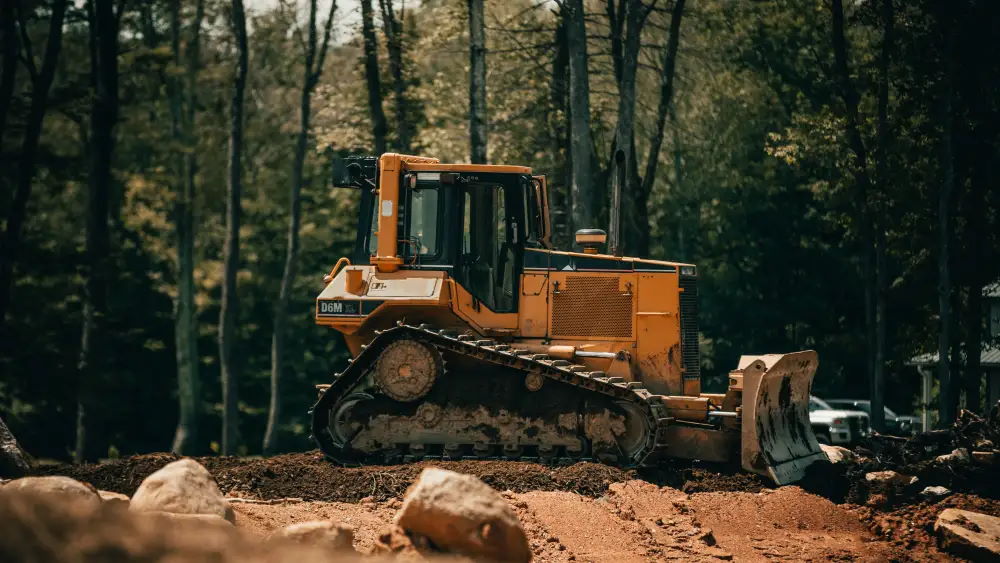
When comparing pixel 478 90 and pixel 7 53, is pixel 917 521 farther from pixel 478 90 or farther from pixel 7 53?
pixel 7 53

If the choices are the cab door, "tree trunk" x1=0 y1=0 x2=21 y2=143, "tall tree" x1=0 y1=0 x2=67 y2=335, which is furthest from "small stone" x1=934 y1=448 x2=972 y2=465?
"tree trunk" x1=0 y1=0 x2=21 y2=143

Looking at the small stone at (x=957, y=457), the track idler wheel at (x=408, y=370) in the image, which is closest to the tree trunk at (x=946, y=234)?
the small stone at (x=957, y=457)

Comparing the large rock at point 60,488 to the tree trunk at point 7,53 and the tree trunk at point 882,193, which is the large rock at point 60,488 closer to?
the tree trunk at point 7,53

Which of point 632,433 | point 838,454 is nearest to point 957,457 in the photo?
point 838,454

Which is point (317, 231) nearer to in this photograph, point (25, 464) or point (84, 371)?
point (84, 371)

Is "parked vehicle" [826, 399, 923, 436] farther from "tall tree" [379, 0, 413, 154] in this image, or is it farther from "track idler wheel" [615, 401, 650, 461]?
"track idler wheel" [615, 401, 650, 461]

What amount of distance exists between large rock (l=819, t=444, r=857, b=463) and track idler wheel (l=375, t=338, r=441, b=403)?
16.7ft

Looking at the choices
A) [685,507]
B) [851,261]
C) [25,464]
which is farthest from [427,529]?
[851,261]

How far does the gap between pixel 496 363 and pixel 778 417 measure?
3.42m

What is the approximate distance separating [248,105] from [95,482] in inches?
1331

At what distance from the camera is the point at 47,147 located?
2711 centimetres

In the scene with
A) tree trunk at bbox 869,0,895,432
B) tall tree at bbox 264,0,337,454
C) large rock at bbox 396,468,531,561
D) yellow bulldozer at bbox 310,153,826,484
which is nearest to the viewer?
large rock at bbox 396,468,531,561

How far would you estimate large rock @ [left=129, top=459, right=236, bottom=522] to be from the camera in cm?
1091

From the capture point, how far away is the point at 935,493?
15.1 meters
